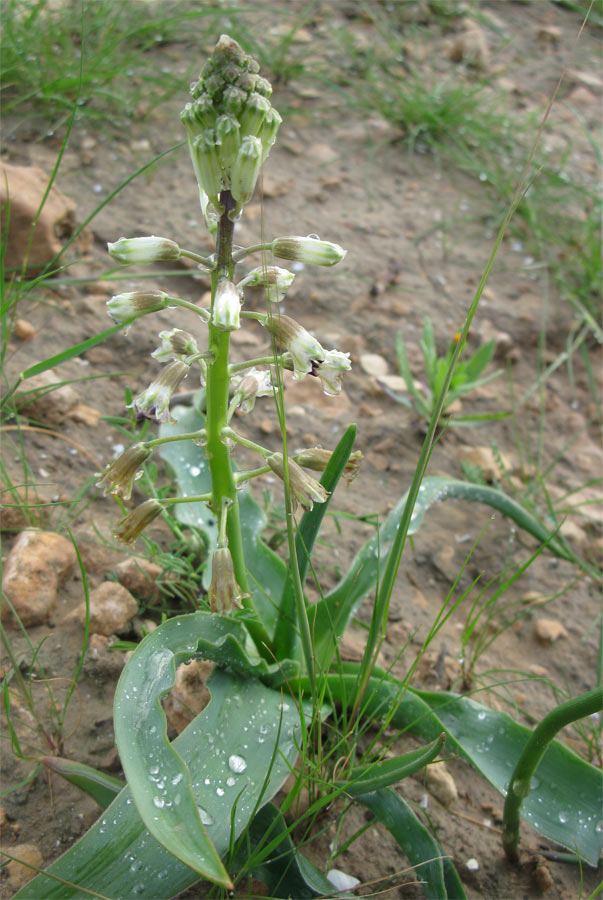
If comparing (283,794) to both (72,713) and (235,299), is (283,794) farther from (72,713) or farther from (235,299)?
(235,299)

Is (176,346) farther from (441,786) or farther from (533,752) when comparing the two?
(441,786)

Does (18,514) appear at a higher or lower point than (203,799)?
lower

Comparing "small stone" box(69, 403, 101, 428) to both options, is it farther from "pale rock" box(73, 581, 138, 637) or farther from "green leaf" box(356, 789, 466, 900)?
"green leaf" box(356, 789, 466, 900)

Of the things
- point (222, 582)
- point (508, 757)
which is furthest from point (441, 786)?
point (222, 582)

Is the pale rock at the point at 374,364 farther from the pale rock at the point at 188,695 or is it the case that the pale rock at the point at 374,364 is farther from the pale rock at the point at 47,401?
the pale rock at the point at 188,695

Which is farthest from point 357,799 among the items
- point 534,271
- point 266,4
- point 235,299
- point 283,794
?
point 266,4
